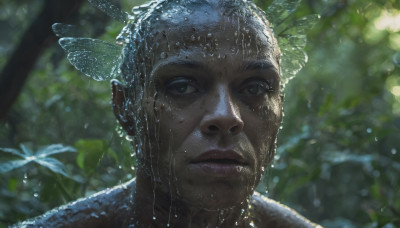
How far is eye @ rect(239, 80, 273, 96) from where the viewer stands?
5.93 feet

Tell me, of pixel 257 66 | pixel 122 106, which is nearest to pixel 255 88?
pixel 257 66

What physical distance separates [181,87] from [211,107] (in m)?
0.14

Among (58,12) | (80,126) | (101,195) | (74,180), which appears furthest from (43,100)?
(101,195)

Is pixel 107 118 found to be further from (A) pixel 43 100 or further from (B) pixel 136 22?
(B) pixel 136 22

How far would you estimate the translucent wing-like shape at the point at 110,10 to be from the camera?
2203 mm

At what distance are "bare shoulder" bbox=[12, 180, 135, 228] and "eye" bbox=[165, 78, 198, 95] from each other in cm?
51

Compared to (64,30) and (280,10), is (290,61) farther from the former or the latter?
(64,30)

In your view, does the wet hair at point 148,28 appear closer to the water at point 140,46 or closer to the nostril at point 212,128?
the water at point 140,46

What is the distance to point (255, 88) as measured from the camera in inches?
72.2

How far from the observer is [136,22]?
207 cm

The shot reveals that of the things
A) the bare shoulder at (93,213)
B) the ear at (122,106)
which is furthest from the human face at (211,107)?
the bare shoulder at (93,213)

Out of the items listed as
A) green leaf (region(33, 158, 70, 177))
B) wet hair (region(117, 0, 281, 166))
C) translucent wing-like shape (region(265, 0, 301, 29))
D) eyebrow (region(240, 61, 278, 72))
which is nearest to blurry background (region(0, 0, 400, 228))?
green leaf (region(33, 158, 70, 177))

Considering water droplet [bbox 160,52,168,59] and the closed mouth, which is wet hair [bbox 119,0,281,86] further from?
the closed mouth

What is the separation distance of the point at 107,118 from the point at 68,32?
2006 mm
